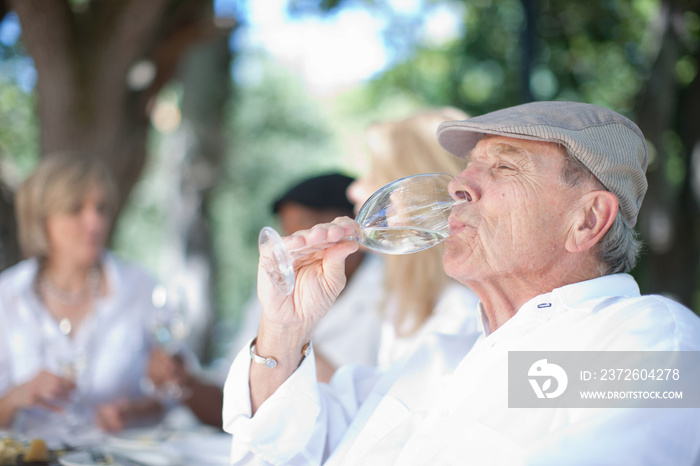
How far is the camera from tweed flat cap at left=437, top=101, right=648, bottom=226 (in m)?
1.72

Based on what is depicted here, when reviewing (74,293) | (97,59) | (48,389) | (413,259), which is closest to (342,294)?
(413,259)

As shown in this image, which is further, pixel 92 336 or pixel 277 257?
pixel 92 336

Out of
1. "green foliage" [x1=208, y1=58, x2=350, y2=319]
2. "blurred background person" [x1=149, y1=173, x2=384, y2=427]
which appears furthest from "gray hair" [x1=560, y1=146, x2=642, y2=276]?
"green foliage" [x1=208, y1=58, x2=350, y2=319]

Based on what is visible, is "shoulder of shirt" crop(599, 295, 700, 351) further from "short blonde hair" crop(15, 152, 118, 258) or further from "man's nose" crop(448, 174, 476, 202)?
"short blonde hair" crop(15, 152, 118, 258)

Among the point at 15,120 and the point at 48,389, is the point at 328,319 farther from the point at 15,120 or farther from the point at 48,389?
the point at 15,120

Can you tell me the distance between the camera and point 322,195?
3.94 metres

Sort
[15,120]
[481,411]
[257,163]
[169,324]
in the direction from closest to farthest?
[481,411], [169,324], [15,120], [257,163]

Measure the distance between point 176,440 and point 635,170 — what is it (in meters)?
2.08

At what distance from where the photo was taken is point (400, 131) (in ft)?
10.1

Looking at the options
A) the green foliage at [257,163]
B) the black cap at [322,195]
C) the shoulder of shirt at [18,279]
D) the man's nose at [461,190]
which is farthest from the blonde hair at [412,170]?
the green foliage at [257,163]

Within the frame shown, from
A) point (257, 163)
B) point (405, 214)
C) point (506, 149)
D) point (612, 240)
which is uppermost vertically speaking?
point (506, 149)

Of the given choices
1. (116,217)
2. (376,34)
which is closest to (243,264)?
(376,34)

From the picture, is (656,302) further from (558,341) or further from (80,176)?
(80,176)

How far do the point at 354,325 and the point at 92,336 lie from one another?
4.75ft
